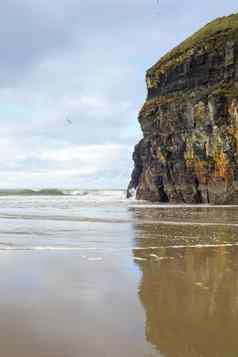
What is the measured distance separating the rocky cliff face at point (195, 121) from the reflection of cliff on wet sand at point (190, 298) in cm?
2625

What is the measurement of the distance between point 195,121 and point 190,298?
112 feet

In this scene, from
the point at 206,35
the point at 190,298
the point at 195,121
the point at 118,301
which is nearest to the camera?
the point at 118,301

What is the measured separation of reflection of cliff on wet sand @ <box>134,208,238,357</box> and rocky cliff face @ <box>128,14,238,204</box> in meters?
26.3

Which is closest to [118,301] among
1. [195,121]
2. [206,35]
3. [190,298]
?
[190,298]

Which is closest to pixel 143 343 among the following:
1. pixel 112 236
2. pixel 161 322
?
pixel 161 322

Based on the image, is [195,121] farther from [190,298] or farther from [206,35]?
[190,298]

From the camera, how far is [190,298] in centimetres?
462

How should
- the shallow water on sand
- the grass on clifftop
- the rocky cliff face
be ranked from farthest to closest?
the grass on clifftop < the rocky cliff face < the shallow water on sand

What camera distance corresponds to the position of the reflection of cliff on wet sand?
325cm

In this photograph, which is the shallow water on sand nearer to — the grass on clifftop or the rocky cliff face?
the rocky cliff face

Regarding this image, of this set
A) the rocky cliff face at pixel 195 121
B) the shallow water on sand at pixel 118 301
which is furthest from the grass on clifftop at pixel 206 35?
the shallow water on sand at pixel 118 301

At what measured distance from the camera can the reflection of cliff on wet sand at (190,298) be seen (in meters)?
3.25

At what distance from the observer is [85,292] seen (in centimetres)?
488

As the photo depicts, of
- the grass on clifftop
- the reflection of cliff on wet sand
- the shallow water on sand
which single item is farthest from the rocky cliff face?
the shallow water on sand
